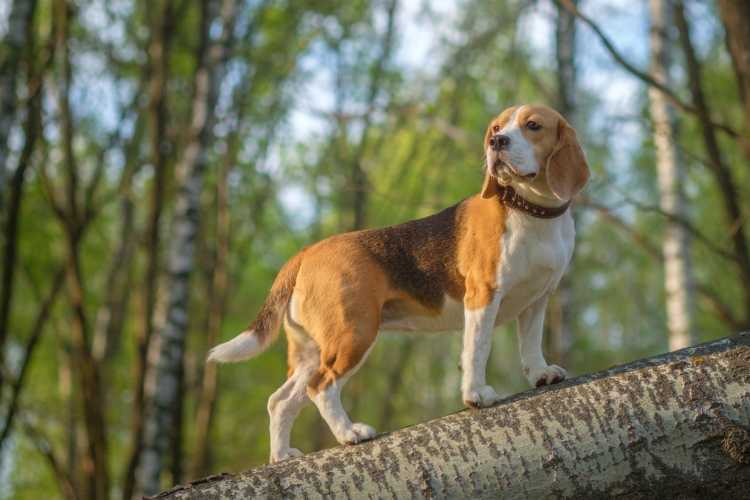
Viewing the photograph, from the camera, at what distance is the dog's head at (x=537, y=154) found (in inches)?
123

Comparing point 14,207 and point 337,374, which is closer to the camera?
point 337,374

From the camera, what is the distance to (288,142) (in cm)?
1584

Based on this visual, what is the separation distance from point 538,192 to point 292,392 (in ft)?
5.78

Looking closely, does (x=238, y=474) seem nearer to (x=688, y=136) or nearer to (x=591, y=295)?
(x=688, y=136)

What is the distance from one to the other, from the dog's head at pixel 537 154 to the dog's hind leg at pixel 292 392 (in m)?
1.35

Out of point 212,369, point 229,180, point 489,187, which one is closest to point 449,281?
point 489,187

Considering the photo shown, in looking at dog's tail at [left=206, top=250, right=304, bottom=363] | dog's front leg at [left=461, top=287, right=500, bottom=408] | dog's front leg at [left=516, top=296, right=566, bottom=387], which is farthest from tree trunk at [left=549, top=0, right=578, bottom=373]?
dog's tail at [left=206, top=250, right=304, bottom=363]

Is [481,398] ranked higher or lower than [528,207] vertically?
lower

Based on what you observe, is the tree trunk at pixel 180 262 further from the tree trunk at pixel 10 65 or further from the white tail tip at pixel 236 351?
the white tail tip at pixel 236 351

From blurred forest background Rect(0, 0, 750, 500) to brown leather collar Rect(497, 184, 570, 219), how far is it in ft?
5.44

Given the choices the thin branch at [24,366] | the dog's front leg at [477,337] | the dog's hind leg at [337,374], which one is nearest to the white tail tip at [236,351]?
the dog's hind leg at [337,374]

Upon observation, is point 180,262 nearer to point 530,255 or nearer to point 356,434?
point 356,434

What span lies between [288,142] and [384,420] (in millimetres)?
9392

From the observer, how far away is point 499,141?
3.12m
